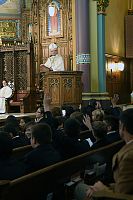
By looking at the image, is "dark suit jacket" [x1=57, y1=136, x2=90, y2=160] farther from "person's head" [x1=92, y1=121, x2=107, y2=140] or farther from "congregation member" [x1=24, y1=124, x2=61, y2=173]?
"congregation member" [x1=24, y1=124, x2=61, y2=173]

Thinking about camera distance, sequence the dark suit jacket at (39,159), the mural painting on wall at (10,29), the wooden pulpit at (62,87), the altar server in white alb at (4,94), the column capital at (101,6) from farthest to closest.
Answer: the mural painting on wall at (10,29)
the column capital at (101,6)
the altar server in white alb at (4,94)
the wooden pulpit at (62,87)
the dark suit jacket at (39,159)

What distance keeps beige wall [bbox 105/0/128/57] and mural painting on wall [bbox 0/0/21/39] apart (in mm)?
4969

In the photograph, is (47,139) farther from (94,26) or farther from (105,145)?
(94,26)

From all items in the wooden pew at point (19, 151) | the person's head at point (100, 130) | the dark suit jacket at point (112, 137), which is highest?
the person's head at point (100, 130)

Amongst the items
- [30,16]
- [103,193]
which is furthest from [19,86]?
[103,193]

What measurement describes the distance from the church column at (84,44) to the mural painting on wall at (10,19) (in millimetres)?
5893

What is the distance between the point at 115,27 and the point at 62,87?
6.38 metres

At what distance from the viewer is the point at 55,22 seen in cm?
1895

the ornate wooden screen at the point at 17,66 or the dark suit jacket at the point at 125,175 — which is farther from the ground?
the ornate wooden screen at the point at 17,66

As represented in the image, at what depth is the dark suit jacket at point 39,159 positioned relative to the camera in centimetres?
405

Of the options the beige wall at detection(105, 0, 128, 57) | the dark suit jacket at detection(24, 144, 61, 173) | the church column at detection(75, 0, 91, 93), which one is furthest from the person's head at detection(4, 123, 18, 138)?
the beige wall at detection(105, 0, 128, 57)

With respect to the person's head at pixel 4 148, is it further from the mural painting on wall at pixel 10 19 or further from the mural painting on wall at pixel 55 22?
the mural painting on wall at pixel 10 19

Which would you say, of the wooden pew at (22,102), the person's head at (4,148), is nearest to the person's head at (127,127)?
the person's head at (4,148)

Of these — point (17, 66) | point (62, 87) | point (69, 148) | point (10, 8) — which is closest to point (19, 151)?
point (69, 148)
